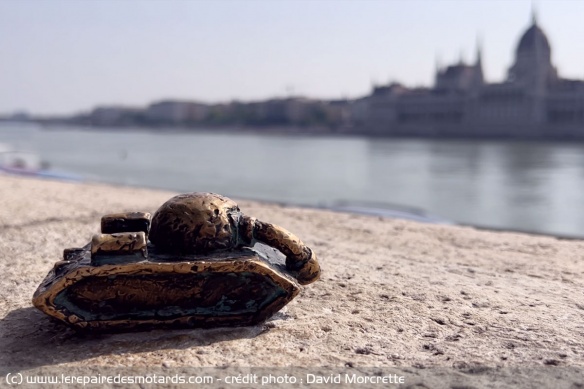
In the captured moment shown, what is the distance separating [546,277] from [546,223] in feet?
31.4

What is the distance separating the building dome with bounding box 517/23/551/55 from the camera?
70.8 meters

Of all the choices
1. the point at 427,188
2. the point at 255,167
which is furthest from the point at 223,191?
the point at 255,167

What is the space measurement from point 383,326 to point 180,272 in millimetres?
1145

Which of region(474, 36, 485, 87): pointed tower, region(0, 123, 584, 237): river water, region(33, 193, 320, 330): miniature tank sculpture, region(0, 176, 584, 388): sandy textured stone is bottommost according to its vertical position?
region(0, 123, 584, 237): river water

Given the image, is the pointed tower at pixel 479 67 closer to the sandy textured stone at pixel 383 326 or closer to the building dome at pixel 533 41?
the building dome at pixel 533 41

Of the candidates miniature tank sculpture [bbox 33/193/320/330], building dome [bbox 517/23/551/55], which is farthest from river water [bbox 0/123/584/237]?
building dome [bbox 517/23/551/55]

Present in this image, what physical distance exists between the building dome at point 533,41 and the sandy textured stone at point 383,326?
232ft

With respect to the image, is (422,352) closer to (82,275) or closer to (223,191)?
(82,275)

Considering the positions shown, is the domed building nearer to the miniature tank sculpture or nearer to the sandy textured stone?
the sandy textured stone

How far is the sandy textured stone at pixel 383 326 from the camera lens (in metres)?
2.95

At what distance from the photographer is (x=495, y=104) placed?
232 ft

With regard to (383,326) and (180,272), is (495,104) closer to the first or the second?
(383,326)

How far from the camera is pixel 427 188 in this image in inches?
834

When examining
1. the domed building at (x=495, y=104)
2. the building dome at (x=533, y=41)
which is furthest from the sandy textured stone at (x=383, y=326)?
the building dome at (x=533, y=41)
